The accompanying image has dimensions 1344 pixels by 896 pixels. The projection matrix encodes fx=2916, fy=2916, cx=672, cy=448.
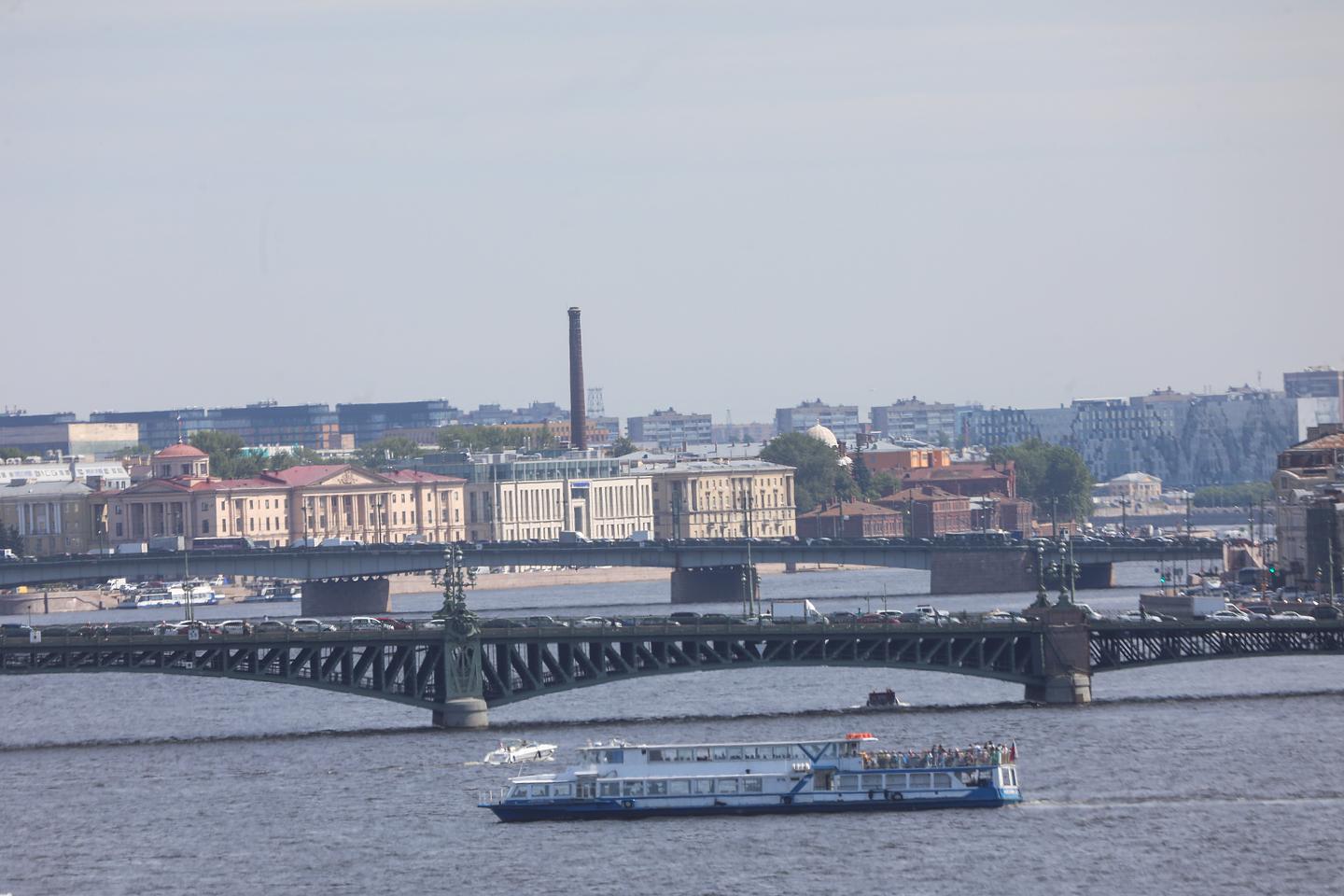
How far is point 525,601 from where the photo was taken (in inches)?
6585

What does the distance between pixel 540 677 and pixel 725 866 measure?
20.9m

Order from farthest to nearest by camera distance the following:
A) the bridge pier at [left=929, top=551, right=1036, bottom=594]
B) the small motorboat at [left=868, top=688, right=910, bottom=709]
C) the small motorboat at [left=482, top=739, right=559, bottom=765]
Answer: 1. the bridge pier at [left=929, top=551, right=1036, bottom=594]
2. the small motorboat at [left=868, top=688, right=910, bottom=709]
3. the small motorboat at [left=482, top=739, right=559, bottom=765]

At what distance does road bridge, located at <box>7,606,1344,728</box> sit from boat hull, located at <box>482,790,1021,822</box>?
1159 centimetres

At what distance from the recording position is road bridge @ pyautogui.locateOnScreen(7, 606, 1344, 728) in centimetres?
7831

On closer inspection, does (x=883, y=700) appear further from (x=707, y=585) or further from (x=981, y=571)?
(x=707, y=585)

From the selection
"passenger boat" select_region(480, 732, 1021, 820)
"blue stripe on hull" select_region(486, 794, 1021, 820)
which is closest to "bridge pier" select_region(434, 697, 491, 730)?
"passenger boat" select_region(480, 732, 1021, 820)

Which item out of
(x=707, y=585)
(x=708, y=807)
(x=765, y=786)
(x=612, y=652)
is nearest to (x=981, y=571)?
(x=707, y=585)

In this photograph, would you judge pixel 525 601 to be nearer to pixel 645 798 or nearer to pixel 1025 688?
pixel 1025 688

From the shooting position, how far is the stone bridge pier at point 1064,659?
3164 inches

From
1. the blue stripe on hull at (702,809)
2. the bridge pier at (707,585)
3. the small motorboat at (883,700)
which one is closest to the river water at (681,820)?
the blue stripe on hull at (702,809)

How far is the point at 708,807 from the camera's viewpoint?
6588 cm

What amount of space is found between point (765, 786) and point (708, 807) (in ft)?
4.51

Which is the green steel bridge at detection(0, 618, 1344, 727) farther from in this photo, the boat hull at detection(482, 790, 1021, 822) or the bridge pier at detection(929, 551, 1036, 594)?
the bridge pier at detection(929, 551, 1036, 594)

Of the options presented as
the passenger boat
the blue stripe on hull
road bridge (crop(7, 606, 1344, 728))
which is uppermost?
road bridge (crop(7, 606, 1344, 728))
